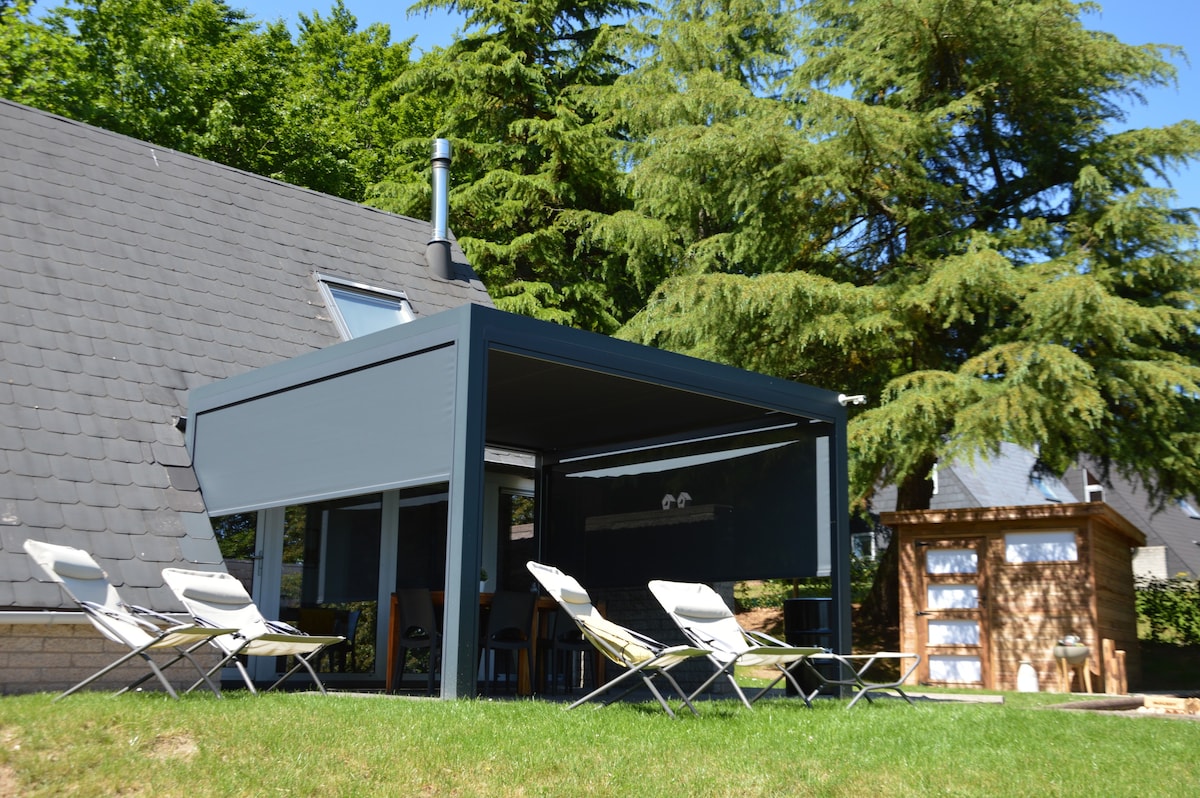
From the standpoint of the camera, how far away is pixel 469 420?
7.60 m

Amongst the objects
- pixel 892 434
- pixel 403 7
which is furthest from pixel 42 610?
pixel 403 7

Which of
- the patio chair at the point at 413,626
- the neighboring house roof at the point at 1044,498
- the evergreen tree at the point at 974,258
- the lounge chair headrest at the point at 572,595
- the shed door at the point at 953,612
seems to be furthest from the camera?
the neighboring house roof at the point at 1044,498

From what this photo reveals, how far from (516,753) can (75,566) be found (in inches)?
125

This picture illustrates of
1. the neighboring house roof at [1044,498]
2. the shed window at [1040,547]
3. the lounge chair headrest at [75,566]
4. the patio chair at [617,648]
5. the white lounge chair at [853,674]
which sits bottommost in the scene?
the white lounge chair at [853,674]

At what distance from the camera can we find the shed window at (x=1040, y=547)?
14.1 meters

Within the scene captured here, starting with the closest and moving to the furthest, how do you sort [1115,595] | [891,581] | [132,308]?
[132,308] < [1115,595] < [891,581]

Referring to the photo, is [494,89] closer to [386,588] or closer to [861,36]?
[861,36]

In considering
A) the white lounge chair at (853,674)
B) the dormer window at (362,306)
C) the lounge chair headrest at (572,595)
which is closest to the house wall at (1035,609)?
the white lounge chair at (853,674)

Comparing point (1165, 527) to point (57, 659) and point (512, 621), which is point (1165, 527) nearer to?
point (512, 621)

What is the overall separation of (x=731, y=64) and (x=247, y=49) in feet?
38.7

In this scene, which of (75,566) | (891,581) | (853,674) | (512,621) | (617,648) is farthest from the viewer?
(891,581)

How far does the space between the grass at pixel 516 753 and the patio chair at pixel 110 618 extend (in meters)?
0.21

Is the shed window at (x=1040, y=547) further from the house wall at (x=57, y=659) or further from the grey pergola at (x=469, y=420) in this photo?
the house wall at (x=57, y=659)

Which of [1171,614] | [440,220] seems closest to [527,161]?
[440,220]
